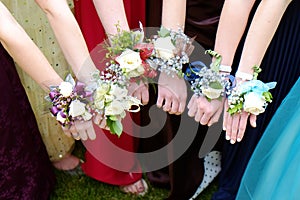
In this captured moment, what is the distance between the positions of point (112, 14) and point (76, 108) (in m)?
0.27

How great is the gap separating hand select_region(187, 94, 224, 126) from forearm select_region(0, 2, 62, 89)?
354 mm

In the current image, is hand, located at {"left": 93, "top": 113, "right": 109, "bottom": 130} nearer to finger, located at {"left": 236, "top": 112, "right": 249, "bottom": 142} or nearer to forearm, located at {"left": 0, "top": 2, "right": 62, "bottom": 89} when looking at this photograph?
forearm, located at {"left": 0, "top": 2, "right": 62, "bottom": 89}

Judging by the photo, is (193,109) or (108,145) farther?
(108,145)

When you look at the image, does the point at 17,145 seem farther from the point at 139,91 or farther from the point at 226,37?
the point at 226,37

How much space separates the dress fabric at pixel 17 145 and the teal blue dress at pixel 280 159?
72cm

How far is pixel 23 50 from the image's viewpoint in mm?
1171

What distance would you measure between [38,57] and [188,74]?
376 mm

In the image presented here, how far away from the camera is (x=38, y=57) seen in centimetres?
120

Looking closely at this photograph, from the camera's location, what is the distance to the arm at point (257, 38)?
118cm

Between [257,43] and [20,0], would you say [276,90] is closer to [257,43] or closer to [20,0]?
[257,43]

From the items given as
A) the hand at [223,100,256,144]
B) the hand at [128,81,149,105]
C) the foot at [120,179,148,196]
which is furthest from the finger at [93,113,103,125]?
the foot at [120,179,148,196]

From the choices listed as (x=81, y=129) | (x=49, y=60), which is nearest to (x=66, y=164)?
(x=49, y=60)

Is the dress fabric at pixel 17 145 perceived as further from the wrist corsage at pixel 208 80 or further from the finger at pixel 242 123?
the finger at pixel 242 123

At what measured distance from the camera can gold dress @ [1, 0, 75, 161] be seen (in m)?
1.58
